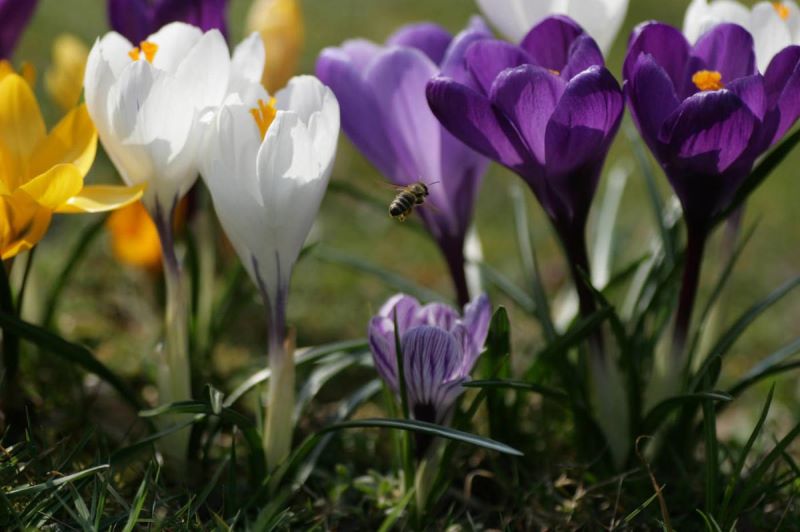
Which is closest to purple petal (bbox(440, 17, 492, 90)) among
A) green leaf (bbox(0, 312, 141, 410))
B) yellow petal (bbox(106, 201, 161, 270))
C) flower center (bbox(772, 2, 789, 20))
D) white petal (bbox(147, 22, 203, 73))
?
white petal (bbox(147, 22, 203, 73))

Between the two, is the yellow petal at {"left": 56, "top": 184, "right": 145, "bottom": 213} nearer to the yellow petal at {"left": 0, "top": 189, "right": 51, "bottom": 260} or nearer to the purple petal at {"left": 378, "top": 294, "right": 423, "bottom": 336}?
the yellow petal at {"left": 0, "top": 189, "right": 51, "bottom": 260}

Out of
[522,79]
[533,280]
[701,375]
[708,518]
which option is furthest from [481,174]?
[708,518]

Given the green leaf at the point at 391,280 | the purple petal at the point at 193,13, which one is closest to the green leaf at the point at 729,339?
the green leaf at the point at 391,280

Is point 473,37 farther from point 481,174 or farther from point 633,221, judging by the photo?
point 633,221

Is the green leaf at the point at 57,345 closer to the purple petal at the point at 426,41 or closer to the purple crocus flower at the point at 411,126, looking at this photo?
the purple crocus flower at the point at 411,126

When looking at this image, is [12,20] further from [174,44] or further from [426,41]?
[426,41]

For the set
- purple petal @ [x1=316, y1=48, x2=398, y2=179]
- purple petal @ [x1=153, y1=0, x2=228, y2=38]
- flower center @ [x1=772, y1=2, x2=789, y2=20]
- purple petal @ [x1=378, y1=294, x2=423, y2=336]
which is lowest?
purple petal @ [x1=378, y1=294, x2=423, y2=336]

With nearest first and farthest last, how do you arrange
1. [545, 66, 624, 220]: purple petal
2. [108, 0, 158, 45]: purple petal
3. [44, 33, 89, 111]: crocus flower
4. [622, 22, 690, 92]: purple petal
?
[545, 66, 624, 220]: purple petal, [622, 22, 690, 92]: purple petal, [108, 0, 158, 45]: purple petal, [44, 33, 89, 111]: crocus flower
